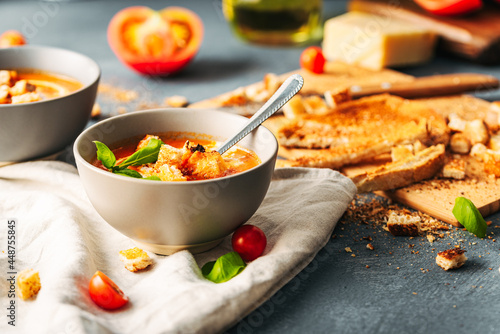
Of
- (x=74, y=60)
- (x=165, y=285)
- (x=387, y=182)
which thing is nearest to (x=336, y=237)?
(x=387, y=182)

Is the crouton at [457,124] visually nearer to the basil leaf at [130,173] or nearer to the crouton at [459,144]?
the crouton at [459,144]

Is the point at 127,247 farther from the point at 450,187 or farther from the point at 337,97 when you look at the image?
the point at 337,97

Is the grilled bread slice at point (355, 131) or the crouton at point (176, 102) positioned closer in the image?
the grilled bread slice at point (355, 131)

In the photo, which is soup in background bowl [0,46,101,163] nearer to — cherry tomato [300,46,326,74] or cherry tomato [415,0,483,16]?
cherry tomato [300,46,326,74]

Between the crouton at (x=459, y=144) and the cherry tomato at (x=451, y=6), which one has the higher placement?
the cherry tomato at (x=451, y=6)

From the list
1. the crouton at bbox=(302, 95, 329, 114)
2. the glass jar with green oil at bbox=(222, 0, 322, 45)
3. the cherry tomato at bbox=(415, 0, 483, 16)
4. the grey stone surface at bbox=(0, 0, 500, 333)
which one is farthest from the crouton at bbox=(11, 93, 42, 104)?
the cherry tomato at bbox=(415, 0, 483, 16)

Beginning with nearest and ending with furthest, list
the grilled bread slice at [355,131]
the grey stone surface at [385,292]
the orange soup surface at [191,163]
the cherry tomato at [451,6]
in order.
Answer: the grey stone surface at [385,292]
the orange soup surface at [191,163]
the grilled bread slice at [355,131]
the cherry tomato at [451,6]

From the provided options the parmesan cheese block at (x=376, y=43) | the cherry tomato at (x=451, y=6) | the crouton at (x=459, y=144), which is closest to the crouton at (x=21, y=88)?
the crouton at (x=459, y=144)
